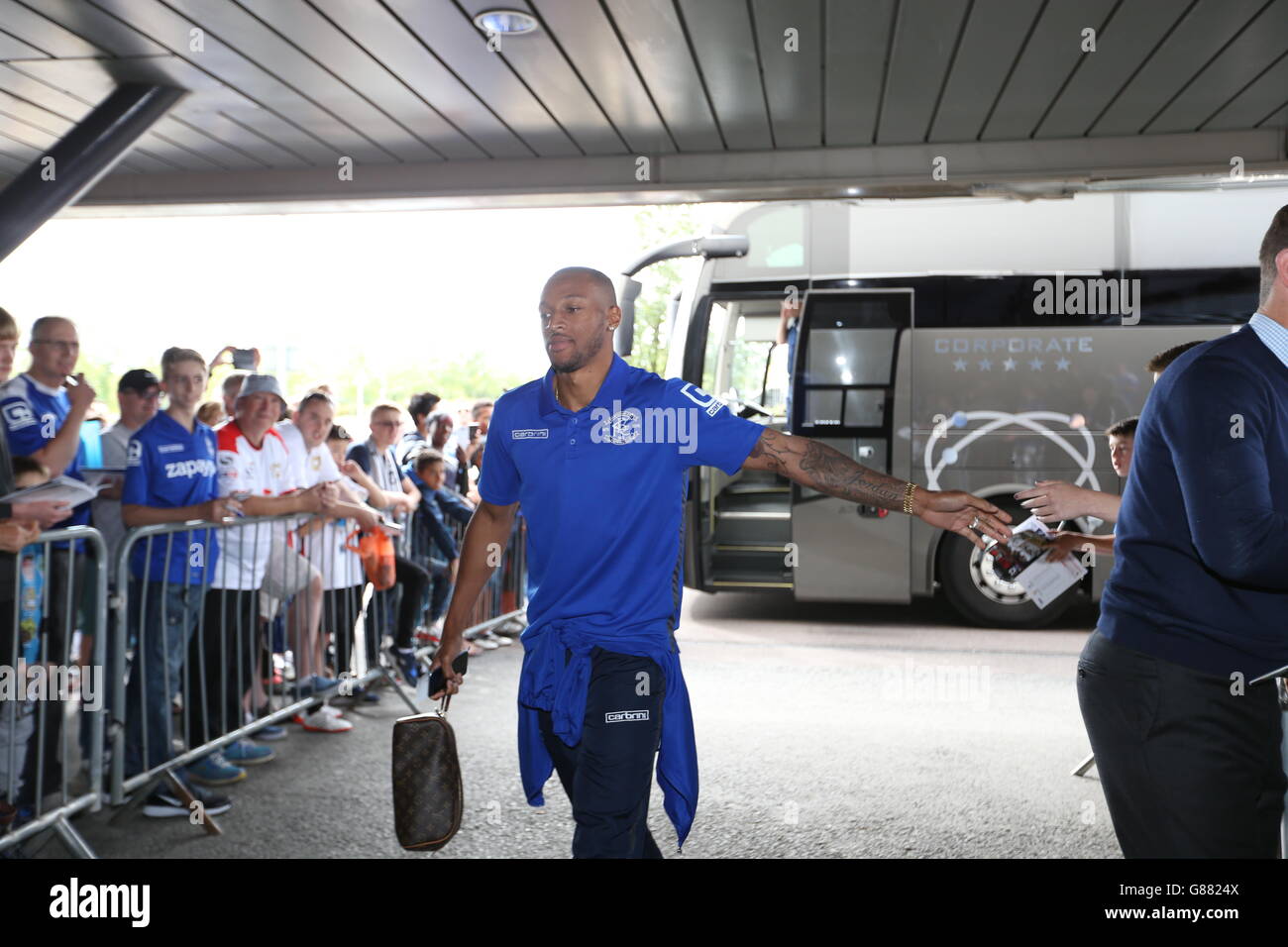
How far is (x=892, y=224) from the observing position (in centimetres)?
1034

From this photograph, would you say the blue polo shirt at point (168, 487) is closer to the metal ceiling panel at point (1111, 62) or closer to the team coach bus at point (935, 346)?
the metal ceiling panel at point (1111, 62)

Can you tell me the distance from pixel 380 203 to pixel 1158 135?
14.3 feet

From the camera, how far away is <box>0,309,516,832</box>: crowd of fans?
467 cm

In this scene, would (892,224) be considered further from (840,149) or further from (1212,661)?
(1212,661)

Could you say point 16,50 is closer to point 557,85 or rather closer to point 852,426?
point 557,85

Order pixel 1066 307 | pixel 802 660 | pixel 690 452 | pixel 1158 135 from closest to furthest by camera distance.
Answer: pixel 690 452, pixel 1158 135, pixel 802 660, pixel 1066 307

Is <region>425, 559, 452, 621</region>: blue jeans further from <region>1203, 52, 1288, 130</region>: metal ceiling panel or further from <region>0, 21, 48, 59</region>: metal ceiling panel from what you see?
<region>1203, 52, 1288, 130</region>: metal ceiling panel

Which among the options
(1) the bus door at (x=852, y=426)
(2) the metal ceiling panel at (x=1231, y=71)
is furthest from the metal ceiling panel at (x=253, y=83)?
(1) the bus door at (x=852, y=426)

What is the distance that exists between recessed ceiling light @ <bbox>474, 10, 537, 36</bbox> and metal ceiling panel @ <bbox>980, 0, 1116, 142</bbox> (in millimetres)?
1988

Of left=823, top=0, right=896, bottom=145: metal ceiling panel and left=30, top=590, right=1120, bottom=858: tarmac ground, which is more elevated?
left=823, top=0, right=896, bottom=145: metal ceiling panel

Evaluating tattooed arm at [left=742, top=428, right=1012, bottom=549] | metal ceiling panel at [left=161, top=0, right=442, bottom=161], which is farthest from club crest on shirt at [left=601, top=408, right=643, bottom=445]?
metal ceiling panel at [left=161, top=0, right=442, bottom=161]

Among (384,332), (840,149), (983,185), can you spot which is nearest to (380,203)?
(840,149)

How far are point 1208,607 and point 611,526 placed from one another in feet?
5.06

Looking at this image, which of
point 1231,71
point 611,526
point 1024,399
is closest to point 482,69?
point 611,526
